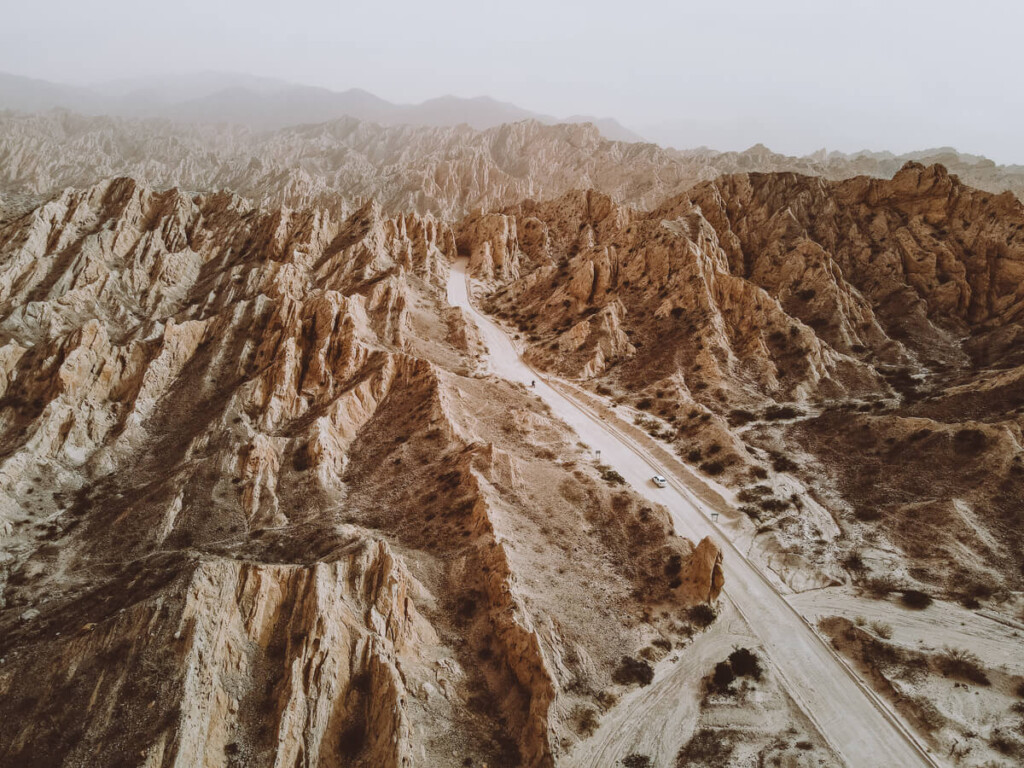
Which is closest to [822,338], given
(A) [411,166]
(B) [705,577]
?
(B) [705,577]

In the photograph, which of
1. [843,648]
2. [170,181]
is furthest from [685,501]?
[170,181]

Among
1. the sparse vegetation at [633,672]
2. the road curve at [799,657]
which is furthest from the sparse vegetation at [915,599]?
the sparse vegetation at [633,672]

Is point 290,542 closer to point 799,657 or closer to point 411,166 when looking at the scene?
point 799,657

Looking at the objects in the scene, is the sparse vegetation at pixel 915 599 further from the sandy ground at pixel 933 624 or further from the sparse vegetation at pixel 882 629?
the sparse vegetation at pixel 882 629

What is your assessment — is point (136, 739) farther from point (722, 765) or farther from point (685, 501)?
point (685, 501)

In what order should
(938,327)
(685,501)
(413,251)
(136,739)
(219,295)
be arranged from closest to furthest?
1. (136,739)
2. (685,501)
3. (938,327)
4. (219,295)
5. (413,251)
